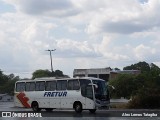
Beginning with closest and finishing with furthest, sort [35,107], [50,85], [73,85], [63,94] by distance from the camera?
[73,85] < [63,94] < [50,85] < [35,107]

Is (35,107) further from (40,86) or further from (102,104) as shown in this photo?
(102,104)

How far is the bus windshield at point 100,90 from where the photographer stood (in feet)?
110

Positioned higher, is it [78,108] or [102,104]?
[102,104]

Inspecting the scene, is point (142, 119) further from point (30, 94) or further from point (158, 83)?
point (158, 83)

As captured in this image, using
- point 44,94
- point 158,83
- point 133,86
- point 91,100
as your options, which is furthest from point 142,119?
point 133,86

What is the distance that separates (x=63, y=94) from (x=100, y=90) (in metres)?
3.42

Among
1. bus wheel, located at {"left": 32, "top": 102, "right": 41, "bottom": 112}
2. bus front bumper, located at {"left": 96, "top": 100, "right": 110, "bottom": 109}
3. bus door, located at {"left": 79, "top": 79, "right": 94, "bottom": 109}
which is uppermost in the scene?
bus door, located at {"left": 79, "top": 79, "right": 94, "bottom": 109}

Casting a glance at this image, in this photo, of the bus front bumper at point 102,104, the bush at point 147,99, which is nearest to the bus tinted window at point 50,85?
the bus front bumper at point 102,104

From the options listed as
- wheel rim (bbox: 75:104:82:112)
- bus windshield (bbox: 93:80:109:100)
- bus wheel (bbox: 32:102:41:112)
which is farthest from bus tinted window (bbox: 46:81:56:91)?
bus windshield (bbox: 93:80:109:100)

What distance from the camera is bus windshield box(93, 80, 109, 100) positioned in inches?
1324

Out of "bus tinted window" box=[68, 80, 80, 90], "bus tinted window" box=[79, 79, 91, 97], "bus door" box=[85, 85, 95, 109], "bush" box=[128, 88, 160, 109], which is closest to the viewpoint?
"bus door" box=[85, 85, 95, 109]

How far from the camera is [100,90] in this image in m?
34.0

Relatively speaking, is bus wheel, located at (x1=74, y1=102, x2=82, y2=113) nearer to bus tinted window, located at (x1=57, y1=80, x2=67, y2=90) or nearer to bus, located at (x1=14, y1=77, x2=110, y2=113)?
bus, located at (x1=14, y1=77, x2=110, y2=113)

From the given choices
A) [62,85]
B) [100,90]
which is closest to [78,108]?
[100,90]
